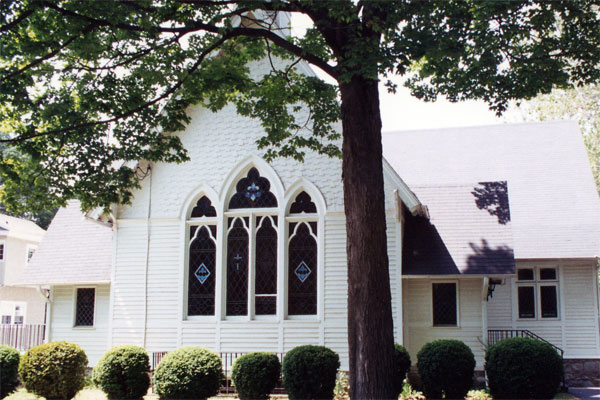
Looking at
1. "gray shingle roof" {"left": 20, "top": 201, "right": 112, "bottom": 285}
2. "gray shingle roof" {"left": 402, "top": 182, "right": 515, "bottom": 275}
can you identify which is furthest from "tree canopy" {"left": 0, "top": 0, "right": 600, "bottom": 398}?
"gray shingle roof" {"left": 20, "top": 201, "right": 112, "bottom": 285}

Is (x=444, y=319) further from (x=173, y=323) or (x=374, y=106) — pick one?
(x=374, y=106)

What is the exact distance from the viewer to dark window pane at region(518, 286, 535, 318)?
19453 millimetres

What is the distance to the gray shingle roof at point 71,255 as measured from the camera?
Answer: 1938 centimetres

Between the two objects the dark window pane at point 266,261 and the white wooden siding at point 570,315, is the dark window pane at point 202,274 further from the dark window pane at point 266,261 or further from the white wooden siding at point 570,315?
the white wooden siding at point 570,315

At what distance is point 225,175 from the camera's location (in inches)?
687

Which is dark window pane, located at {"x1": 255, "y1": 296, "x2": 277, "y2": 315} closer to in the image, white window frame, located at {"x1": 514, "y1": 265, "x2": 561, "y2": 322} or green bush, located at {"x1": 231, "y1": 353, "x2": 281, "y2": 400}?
green bush, located at {"x1": 231, "y1": 353, "x2": 281, "y2": 400}

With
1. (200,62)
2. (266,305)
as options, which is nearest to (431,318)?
(266,305)

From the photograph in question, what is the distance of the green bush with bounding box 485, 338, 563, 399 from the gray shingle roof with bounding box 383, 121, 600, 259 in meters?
5.47

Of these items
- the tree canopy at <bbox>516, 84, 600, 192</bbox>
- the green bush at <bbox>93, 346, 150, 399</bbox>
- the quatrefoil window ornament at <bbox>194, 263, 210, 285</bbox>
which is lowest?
the green bush at <bbox>93, 346, 150, 399</bbox>

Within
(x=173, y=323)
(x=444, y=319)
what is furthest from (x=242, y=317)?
(x=444, y=319)

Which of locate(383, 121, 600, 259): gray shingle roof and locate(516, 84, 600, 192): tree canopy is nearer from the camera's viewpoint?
locate(383, 121, 600, 259): gray shingle roof

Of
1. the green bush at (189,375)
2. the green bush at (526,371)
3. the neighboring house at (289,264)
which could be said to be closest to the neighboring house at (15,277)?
the neighboring house at (289,264)

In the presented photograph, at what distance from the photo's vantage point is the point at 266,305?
55.0 feet

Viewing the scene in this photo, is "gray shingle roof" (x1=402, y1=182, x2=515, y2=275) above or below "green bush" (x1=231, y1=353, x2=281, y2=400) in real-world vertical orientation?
above
